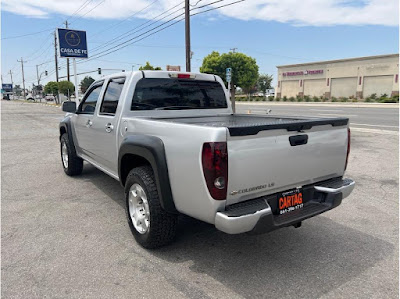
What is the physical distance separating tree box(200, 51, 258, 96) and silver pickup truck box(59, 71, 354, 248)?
28257 millimetres

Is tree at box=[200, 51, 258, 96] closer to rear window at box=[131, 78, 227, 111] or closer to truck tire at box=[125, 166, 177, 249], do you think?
rear window at box=[131, 78, 227, 111]

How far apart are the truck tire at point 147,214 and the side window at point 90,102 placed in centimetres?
183

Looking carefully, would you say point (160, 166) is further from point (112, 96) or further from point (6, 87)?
point (6, 87)

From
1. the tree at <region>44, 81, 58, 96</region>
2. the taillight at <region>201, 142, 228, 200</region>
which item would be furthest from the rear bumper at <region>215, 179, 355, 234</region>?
the tree at <region>44, 81, 58, 96</region>

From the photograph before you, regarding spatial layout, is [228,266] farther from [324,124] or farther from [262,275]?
[324,124]

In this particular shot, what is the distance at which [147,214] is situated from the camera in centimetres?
323

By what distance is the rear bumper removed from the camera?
2.43 meters

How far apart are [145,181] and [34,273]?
4.19 feet

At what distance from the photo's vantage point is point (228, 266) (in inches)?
117

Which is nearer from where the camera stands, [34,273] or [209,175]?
[209,175]

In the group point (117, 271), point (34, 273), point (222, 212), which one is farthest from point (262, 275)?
point (34, 273)

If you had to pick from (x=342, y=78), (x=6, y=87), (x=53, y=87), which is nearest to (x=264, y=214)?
(x=342, y=78)

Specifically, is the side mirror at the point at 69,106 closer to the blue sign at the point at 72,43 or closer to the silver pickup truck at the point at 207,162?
the silver pickup truck at the point at 207,162

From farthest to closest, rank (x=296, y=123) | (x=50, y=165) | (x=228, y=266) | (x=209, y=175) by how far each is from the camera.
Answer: (x=50, y=165) → (x=228, y=266) → (x=296, y=123) → (x=209, y=175)
